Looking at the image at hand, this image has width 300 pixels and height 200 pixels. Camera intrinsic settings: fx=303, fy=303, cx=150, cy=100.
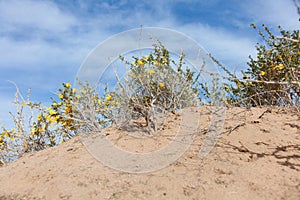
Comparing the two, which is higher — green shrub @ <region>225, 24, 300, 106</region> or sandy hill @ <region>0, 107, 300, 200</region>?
green shrub @ <region>225, 24, 300, 106</region>

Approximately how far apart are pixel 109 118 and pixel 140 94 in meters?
0.72

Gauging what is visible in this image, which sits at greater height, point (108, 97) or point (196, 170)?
point (108, 97)

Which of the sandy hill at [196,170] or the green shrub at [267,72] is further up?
the green shrub at [267,72]

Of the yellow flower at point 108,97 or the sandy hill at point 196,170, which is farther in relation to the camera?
the yellow flower at point 108,97

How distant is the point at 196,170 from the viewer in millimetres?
2955

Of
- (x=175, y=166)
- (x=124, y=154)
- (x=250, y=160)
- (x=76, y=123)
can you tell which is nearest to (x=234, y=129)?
(x=250, y=160)

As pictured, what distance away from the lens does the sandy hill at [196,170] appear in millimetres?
2639

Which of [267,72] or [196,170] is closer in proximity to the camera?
[196,170]

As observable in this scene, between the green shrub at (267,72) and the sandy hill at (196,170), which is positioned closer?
the sandy hill at (196,170)

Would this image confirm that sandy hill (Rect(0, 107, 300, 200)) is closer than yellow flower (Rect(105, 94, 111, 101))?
Yes

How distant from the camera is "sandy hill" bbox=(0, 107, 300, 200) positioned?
264 centimetres

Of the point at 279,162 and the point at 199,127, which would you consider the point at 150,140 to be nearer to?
the point at 199,127

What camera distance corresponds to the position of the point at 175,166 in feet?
10.1

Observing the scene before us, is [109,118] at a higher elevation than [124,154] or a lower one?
higher
